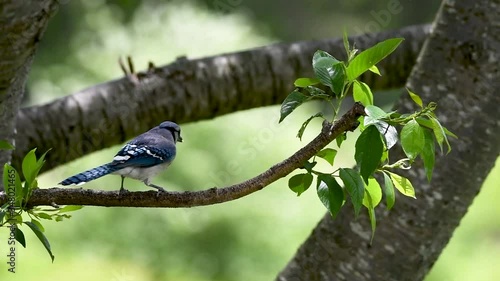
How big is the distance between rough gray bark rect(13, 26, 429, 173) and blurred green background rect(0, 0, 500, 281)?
409mm

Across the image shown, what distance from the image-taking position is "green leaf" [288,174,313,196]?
0.71 m

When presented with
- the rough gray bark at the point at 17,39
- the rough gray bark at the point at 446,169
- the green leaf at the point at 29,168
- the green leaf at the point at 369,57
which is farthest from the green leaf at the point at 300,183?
the rough gray bark at the point at 446,169

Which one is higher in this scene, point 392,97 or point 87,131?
point 87,131

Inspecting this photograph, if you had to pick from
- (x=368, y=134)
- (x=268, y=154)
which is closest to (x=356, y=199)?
(x=368, y=134)

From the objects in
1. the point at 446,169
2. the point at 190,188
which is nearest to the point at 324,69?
the point at 446,169

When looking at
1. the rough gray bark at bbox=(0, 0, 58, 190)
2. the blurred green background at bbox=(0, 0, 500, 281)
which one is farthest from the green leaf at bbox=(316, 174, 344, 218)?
the blurred green background at bbox=(0, 0, 500, 281)

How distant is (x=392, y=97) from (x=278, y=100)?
1705mm

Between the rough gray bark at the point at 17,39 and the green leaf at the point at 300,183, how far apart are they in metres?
0.37

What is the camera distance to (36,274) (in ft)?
6.22

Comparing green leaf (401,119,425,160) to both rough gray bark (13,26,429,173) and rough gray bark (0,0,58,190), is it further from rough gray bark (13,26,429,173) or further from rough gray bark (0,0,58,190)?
rough gray bark (13,26,429,173)

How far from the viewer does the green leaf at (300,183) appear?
0.71 m

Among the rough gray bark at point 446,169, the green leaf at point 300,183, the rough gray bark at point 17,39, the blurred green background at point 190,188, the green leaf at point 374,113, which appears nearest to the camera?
the green leaf at point 374,113

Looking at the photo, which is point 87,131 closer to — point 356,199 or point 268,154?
point 356,199

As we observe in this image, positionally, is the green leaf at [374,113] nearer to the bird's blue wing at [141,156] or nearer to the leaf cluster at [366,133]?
the leaf cluster at [366,133]
